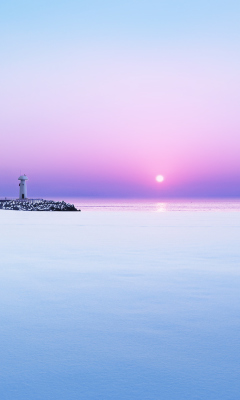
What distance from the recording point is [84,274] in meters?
7.10

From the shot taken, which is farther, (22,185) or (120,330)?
(22,185)

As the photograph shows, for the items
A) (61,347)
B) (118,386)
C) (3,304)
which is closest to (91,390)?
(118,386)

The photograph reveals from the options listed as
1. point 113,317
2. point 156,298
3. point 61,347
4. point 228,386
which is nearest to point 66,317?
point 113,317

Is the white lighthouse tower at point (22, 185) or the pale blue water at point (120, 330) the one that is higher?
the white lighthouse tower at point (22, 185)

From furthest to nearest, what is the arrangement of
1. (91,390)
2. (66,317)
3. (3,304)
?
(3,304), (66,317), (91,390)

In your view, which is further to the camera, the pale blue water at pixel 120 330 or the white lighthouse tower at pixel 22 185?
the white lighthouse tower at pixel 22 185

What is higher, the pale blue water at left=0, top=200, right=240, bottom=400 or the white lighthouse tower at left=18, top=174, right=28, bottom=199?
the white lighthouse tower at left=18, top=174, right=28, bottom=199

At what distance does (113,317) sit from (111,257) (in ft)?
15.1

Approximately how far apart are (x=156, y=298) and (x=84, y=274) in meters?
2.00

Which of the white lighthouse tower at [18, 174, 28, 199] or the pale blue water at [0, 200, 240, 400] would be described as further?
the white lighthouse tower at [18, 174, 28, 199]

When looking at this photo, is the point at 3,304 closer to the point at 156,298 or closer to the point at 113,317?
the point at 113,317

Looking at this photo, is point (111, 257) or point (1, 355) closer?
point (1, 355)

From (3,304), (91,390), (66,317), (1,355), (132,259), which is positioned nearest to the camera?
(91,390)

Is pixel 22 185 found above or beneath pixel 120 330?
above
